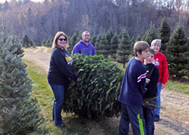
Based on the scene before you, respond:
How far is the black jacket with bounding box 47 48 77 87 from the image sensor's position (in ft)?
11.9

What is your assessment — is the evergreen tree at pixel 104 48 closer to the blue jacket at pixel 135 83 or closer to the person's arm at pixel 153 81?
the person's arm at pixel 153 81

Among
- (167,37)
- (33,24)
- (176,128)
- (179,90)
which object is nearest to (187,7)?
(167,37)

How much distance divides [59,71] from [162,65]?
2.96 m

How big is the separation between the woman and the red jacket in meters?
2.40

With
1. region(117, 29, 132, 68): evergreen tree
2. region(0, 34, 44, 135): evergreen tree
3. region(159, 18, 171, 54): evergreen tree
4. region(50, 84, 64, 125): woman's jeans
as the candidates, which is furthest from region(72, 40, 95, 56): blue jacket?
region(117, 29, 132, 68): evergreen tree

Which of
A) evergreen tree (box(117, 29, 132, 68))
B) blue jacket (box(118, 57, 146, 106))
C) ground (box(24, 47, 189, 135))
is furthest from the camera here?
evergreen tree (box(117, 29, 132, 68))

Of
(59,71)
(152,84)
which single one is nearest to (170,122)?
(152,84)

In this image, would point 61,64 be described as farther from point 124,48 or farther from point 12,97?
point 124,48

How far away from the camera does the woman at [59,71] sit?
11.9 feet

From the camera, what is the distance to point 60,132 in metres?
3.75

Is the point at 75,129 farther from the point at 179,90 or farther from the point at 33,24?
the point at 33,24

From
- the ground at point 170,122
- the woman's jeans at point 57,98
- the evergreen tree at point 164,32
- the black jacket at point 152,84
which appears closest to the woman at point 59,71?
the woman's jeans at point 57,98

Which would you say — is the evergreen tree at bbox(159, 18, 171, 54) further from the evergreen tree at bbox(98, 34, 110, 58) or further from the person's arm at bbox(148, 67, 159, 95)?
the person's arm at bbox(148, 67, 159, 95)

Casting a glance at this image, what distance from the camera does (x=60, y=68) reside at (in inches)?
142
